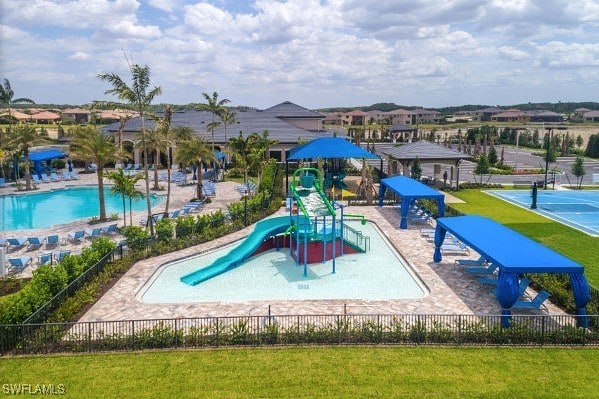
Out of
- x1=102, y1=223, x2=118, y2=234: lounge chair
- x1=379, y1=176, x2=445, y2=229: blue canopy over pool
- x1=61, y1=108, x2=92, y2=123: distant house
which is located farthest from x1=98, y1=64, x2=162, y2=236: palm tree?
x1=61, y1=108, x2=92, y2=123: distant house

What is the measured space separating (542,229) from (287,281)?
16604 millimetres

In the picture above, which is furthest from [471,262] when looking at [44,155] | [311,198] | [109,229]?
[44,155]

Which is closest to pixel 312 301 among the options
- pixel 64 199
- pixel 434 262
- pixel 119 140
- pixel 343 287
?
pixel 343 287

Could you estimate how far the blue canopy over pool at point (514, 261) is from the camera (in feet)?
51.2

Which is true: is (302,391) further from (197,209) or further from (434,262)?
(197,209)

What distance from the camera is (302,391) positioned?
1210 cm

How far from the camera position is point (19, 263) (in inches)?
840

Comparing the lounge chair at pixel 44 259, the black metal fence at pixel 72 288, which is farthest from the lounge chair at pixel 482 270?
the lounge chair at pixel 44 259

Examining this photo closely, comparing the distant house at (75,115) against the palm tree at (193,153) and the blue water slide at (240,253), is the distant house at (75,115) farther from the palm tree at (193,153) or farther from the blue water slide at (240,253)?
the blue water slide at (240,253)

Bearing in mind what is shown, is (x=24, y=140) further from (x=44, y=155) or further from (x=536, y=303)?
(x=536, y=303)

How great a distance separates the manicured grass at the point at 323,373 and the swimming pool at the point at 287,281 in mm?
4950

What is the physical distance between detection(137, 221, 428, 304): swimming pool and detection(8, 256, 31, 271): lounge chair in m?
5.68

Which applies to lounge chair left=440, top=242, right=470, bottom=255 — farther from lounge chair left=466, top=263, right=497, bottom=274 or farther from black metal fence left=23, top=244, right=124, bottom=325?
black metal fence left=23, top=244, right=124, bottom=325

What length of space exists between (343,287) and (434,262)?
193 inches
